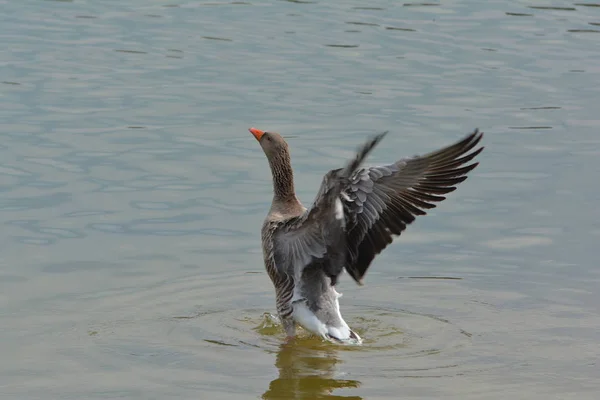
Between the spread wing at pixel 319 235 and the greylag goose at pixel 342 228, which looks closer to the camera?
the spread wing at pixel 319 235

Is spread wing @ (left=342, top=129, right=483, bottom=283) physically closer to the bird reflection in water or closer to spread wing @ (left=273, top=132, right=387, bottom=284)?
spread wing @ (left=273, top=132, right=387, bottom=284)

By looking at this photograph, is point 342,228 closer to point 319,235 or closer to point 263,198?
point 319,235

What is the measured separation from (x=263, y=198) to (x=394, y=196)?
154 inches

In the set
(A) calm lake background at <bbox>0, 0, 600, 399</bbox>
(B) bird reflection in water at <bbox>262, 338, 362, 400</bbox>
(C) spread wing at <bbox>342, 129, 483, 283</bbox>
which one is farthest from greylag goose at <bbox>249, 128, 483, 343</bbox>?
(A) calm lake background at <bbox>0, 0, 600, 399</bbox>

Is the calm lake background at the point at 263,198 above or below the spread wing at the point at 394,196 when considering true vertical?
below

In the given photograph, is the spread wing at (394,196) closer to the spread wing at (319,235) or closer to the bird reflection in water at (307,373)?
the spread wing at (319,235)

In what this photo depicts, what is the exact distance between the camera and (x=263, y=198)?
12.0 m

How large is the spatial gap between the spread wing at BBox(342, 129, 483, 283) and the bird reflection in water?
2.85 feet

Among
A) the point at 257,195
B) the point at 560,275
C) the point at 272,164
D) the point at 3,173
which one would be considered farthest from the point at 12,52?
the point at 560,275

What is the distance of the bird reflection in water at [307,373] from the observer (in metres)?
7.77

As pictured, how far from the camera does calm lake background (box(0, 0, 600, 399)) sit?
326 inches

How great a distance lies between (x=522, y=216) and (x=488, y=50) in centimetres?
748

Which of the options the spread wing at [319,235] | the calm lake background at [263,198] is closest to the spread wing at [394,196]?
the spread wing at [319,235]

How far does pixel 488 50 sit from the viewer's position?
18.6 metres
